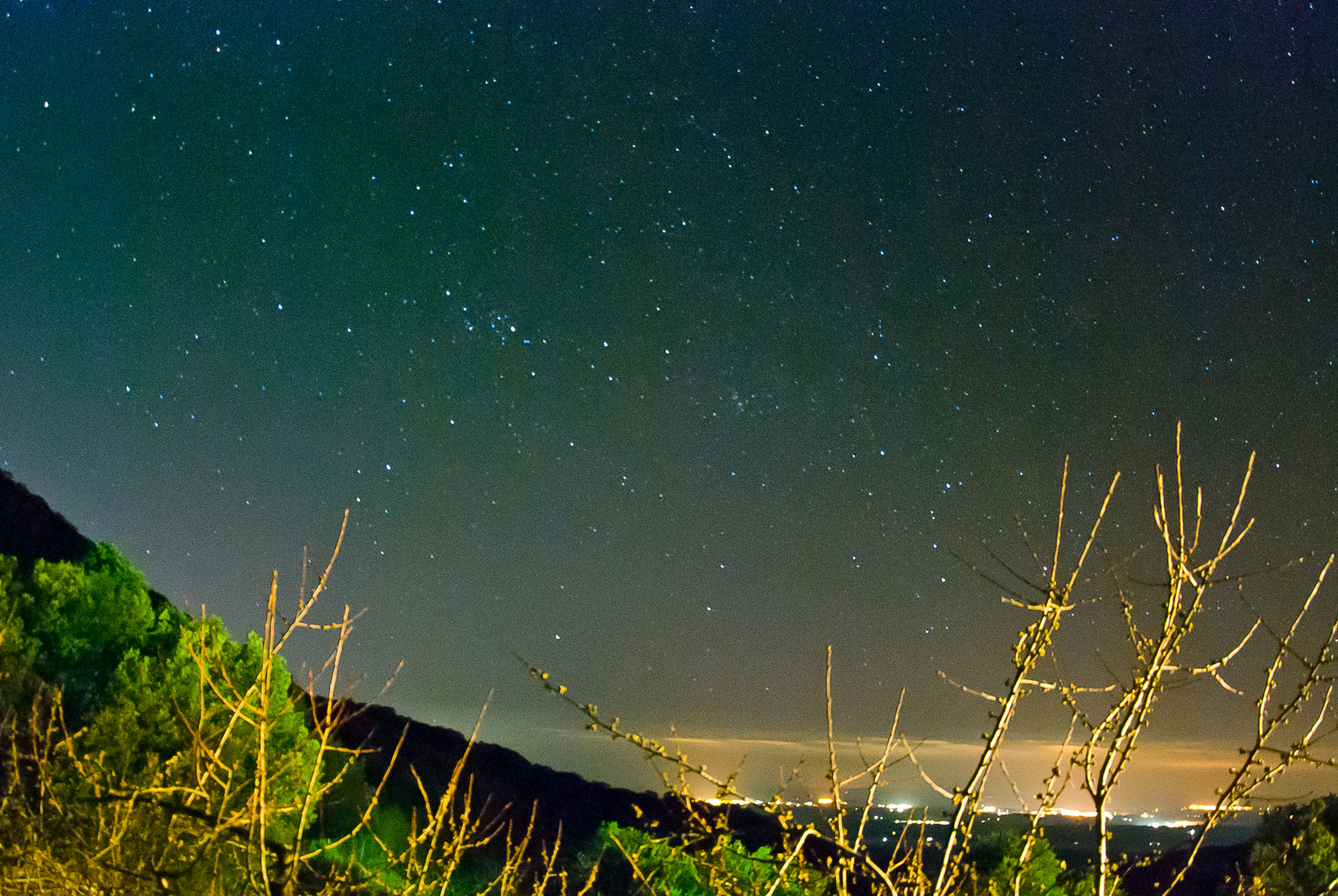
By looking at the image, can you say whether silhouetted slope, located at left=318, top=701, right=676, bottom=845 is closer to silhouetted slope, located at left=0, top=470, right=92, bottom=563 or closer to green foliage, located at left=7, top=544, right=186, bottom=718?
green foliage, located at left=7, top=544, right=186, bottom=718

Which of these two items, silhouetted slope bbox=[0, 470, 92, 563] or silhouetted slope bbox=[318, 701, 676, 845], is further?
silhouetted slope bbox=[0, 470, 92, 563]

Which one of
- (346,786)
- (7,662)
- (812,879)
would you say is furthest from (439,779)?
(812,879)

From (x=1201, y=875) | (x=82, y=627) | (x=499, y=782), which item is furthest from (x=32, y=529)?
(x=1201, y=875)

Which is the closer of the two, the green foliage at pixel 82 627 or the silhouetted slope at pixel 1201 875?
→ the green foliage at pixel 82 627

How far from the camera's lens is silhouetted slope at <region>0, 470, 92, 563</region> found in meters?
42.6

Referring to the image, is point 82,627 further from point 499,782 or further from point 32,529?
point 499,782

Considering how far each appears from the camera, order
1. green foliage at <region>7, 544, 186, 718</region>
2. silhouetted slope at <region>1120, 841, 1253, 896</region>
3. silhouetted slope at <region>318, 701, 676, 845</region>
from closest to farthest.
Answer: green foliage at <region>7, 544, 186, 718</region> < silhouetted slope at <region>318, 701, 676, 845</region> < silhouetted slope at <region>1120, 841, 1253, 896</region>

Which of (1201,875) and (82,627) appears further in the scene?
(1201,875)

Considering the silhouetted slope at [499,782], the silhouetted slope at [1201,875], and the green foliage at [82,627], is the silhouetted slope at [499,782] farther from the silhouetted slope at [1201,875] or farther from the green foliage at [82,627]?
the silhouetted slope at [1201,875]

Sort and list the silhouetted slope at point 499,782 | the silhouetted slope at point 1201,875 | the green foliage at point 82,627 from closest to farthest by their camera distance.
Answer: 1. the green foliage at point 82,627
2. the silhouetted slope at point 499,782
3. the silhouetted slope at point 1201,875

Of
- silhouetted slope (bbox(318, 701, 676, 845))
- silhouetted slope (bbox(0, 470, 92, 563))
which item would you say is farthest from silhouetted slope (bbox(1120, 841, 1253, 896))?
silhouetted slope (bbox(0, 470, 92, 563))

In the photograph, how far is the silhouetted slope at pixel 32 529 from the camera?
1676 inches

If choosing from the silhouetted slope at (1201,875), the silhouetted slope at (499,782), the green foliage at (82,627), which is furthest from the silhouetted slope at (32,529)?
the silhouetted slope at (1201,875)

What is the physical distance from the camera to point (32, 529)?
146ft
